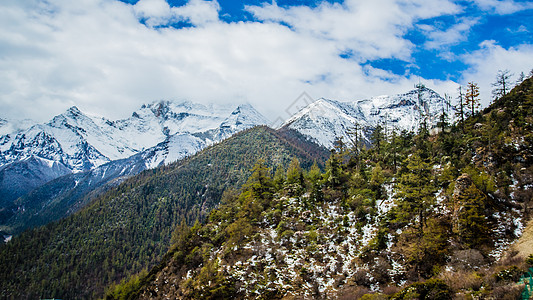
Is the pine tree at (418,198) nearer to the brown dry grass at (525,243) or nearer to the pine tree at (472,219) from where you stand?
the pine tree at (472,219)

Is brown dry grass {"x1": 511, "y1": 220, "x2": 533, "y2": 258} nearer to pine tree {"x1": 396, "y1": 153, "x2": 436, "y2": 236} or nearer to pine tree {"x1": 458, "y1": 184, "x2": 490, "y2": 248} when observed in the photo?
pine tree {"x1": 458, "y1": 184, "x2": 490, "y2": 248}

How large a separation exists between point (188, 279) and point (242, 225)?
1100cm

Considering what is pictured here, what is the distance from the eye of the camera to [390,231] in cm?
3584

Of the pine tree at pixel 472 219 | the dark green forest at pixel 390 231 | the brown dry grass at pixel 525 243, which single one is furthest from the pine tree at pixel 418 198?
the brown dry grass at pixel 525 243

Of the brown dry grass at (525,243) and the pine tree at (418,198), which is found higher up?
the pine tree at (418,198)

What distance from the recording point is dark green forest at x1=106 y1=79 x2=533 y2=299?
2772cm

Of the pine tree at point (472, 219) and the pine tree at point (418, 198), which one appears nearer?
the pine tree at point (472, 219)

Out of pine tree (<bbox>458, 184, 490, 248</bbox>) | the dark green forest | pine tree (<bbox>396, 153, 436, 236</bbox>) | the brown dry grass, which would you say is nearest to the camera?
the brown dry grass

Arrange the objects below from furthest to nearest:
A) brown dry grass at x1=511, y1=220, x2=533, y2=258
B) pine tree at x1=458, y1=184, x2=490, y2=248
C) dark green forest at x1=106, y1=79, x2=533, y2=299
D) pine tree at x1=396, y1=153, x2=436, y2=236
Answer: pine tree at x1=396, y1=153, x2=436, y2=236 < pine tree at x1=458, y1=184, x2=490, y2=248 < dark green forest at x1=106, y1=79, x2=533, y2=299 < brown dry grass at x1=511, y1=220, x2=533, y2=258

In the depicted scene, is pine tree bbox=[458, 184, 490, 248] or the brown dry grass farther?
pine tree bbox=[458, 184, 490, 248]

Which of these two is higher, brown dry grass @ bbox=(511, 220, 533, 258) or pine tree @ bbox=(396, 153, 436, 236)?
pine tree @ bbox=(396, 153, 436, 236)

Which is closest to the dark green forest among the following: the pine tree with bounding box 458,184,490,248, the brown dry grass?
the pine tree with bounding box 458,184,490,248

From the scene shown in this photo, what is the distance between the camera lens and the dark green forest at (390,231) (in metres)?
27.7

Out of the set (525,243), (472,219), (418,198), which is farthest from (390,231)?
(525,243)
